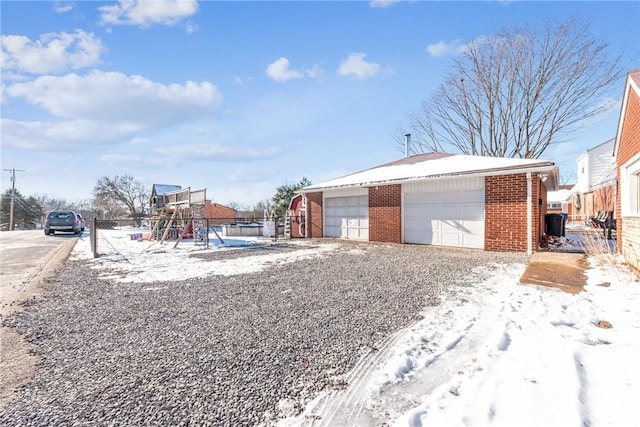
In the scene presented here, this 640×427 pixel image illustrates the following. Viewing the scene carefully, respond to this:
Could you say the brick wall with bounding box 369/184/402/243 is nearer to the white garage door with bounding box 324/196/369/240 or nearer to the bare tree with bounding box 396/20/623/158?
the white garage door with bounding box 324/196/369/240

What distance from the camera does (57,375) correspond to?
244cm

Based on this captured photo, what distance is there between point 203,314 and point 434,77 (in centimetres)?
2039

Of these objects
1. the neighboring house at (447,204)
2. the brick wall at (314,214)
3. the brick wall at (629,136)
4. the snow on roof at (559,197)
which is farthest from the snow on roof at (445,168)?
the snow on roof at (559,197)

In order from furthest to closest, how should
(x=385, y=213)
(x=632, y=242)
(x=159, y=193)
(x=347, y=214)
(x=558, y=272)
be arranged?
(x=159, y=193) → (x=347, y=214) → (x=385, y=213) → (x=632, y=242) → (x=558, y=272)

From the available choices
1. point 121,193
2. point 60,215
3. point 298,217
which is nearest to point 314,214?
point 298,217

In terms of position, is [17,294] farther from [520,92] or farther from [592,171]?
[592,171]

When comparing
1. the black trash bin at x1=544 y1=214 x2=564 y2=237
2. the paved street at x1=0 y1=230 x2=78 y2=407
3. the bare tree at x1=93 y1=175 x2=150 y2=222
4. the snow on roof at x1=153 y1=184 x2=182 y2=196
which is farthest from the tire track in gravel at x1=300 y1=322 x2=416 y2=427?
the bare tree at x1=93 y1=175 x2=150 y2=222

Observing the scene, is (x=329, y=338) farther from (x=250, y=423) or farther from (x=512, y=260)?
(x=512, y=260)

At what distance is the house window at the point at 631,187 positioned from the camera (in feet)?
19.8

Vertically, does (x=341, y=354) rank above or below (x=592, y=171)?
below

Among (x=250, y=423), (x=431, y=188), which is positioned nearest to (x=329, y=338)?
(x=250, y=423)

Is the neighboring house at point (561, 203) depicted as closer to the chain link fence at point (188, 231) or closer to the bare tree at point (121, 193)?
the chain link fence at point (188, 231)

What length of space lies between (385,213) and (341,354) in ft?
31.0

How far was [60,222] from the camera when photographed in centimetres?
1830
